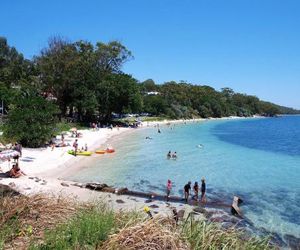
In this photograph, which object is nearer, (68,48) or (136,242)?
(136,242)

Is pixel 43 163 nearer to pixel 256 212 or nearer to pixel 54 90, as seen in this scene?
pixel 256 212

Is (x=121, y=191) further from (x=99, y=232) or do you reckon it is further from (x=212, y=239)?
(x=212, y=239)

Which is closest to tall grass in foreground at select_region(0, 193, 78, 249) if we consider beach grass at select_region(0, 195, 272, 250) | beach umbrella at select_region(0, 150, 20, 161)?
beach grass at select_region(0, 195, 272, 250)

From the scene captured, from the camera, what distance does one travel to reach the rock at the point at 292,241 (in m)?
16.6

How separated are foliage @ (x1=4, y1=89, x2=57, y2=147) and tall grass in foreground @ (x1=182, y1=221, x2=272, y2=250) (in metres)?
34.8

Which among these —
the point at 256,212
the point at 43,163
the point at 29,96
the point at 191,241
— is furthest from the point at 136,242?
the point at 29,96

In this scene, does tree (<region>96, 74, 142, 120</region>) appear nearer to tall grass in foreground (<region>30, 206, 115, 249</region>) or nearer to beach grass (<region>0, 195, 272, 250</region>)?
beach grass (<region>0, 195, 272, 250</region>)

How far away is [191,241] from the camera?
24.3 feet

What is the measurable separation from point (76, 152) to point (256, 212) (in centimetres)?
2342

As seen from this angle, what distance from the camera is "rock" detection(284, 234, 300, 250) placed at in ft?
54.4

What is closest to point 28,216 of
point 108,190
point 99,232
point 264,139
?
point 99,232

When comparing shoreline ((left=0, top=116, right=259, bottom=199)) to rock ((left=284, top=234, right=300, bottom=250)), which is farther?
shoreline ((left=0, top=116, right=259, bottom=199))

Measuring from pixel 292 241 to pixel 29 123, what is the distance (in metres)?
31.2

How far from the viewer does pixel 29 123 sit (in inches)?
1623
